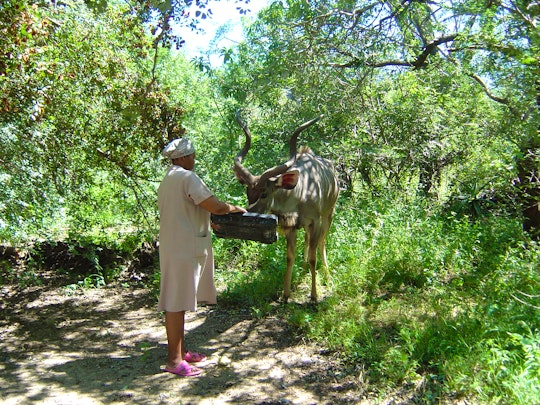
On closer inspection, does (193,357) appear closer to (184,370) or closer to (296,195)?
(184,370)

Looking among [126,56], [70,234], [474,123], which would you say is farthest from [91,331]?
[474,123]

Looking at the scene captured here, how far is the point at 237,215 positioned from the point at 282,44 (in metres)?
3.71

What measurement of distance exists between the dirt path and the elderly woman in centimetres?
41

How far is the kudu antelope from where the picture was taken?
6746 millimetres

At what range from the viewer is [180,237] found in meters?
5.04

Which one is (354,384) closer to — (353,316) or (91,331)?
(353,316)

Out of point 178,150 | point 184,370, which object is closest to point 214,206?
point 178,150

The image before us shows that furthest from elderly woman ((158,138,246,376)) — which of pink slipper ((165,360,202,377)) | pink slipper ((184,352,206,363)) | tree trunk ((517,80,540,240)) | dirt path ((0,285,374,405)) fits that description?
tree trunk ((517,80,540,240))

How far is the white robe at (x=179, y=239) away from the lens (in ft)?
16.5

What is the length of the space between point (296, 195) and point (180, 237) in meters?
2.55

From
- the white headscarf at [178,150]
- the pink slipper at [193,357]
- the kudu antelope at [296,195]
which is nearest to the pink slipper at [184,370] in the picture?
the pink slipper at [193,357]

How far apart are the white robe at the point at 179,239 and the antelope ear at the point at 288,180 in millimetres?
1859

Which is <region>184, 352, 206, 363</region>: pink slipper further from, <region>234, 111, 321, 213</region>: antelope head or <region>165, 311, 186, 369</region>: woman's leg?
<region>234, 111, 321, 213</region>: antelope head

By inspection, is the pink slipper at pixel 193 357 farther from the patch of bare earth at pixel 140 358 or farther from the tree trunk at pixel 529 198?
the tree trunk at pixel 529 198
